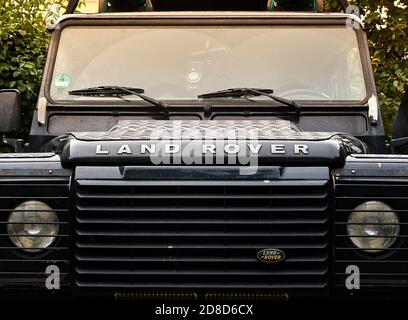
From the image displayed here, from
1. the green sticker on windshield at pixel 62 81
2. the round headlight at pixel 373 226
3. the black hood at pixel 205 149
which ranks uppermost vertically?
the green sticker on windshield at pixel 62 81

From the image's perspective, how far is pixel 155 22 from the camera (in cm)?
516

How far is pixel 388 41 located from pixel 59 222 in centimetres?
579

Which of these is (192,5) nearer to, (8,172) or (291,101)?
(291,101)

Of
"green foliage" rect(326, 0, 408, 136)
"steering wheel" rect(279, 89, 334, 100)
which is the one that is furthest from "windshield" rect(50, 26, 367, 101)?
"green foliage" rect(326, 0, 408, 136)

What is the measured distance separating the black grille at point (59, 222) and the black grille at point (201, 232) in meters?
0.08

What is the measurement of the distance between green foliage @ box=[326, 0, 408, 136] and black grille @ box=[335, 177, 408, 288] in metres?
4.64

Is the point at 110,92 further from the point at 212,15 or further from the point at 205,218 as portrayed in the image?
the point at 205,218

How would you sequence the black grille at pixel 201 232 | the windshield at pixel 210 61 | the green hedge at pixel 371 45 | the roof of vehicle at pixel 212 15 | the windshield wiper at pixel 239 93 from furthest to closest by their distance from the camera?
the green hedge at pixel 371 45, the roof of vehicle at pixel 212 15, the windshield at pixel 210 61, the windshield wiper at pixel 239 93, the black grille at pixel 201 232

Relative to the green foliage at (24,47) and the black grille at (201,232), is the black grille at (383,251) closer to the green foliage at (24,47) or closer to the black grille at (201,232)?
the black grille at (201,232)

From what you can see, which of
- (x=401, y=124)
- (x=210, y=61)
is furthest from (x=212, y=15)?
(x=401, y=124)

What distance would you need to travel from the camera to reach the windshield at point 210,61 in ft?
16.0

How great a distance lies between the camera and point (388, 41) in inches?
340

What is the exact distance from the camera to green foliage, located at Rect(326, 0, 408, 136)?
8.31 meters

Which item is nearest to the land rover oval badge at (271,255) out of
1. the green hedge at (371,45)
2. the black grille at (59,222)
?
the black grille at (59,222)
